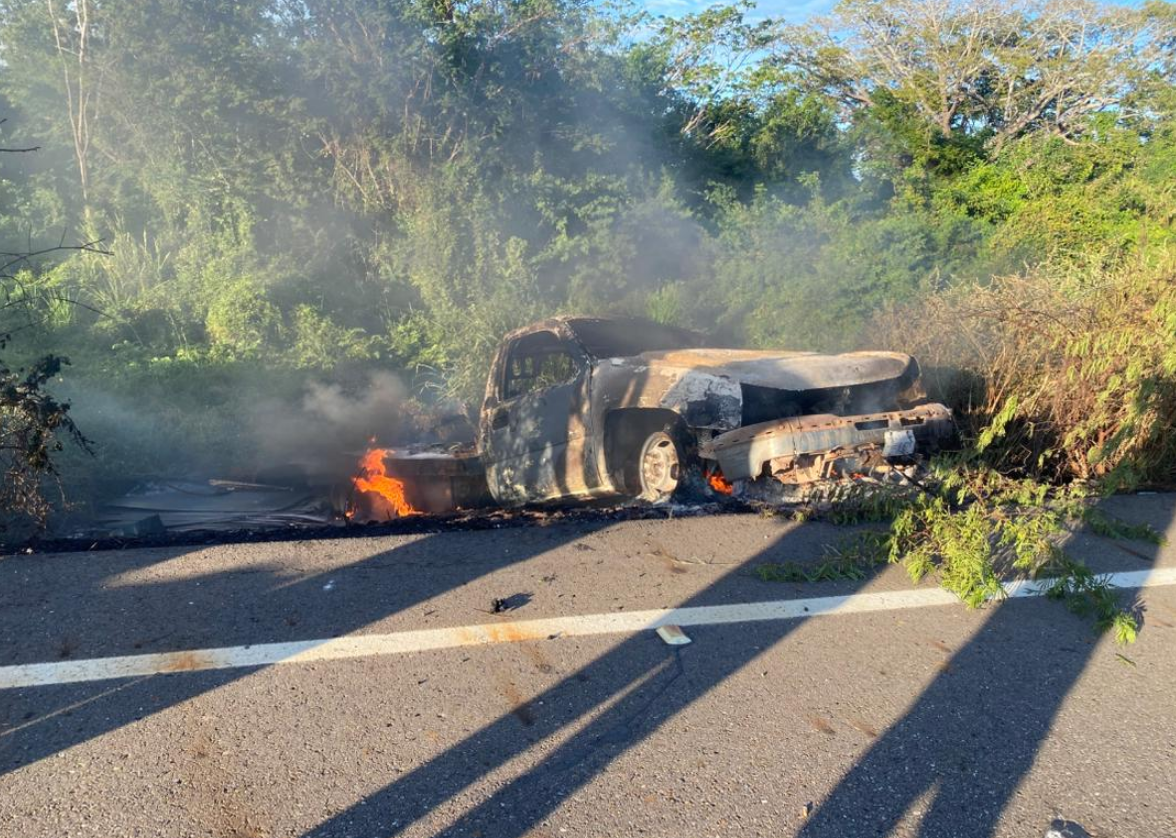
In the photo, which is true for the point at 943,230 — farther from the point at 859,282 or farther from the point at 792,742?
the point at 792,742

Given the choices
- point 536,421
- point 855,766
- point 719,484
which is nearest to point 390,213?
point 536,421

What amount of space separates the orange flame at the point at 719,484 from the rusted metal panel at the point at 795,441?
1.11ft

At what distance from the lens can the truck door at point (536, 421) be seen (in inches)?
263

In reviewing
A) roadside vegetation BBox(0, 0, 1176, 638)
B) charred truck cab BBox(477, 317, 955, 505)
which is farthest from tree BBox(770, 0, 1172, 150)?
charred truck cab BBox(477, 317, 955, 505)

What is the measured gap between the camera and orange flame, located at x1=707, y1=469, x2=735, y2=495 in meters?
6.12

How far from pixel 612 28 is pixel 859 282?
6354 millimetres

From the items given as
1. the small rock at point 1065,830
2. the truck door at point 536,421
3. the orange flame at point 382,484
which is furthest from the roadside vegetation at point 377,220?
the small rock at point 1065,830

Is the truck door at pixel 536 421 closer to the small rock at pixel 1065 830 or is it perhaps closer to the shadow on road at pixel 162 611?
the shadow on road at pixel 162 611

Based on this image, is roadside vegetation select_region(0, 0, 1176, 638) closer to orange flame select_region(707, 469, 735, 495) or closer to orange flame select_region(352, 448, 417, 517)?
orange flame select_region(352, 448, 417, 517)

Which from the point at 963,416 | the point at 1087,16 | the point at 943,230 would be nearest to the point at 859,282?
the point at 943,230

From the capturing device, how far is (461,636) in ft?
12.9

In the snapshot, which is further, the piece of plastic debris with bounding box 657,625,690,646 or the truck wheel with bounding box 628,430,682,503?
the truck wheel with bounding box 628,430,682,503

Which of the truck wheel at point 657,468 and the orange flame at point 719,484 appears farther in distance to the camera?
the truck wheel at point 657,468

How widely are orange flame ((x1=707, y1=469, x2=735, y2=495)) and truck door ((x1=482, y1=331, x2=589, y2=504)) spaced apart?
1.04 m
